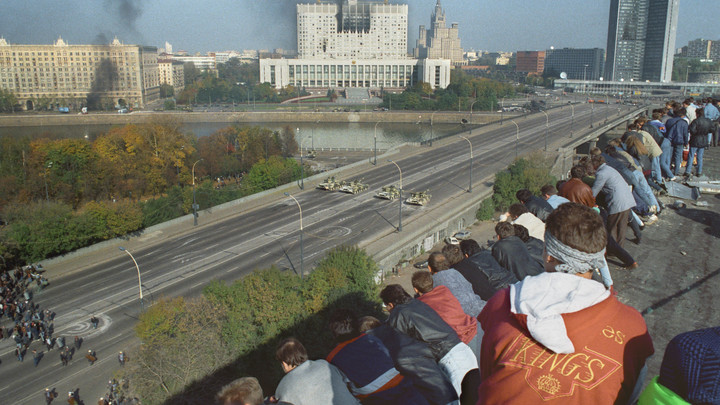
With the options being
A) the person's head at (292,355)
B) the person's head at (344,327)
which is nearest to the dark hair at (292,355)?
the person's head at (292,355)

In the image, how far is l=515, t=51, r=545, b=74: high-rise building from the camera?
14838cm

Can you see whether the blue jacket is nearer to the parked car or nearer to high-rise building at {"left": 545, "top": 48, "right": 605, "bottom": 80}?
the parked car

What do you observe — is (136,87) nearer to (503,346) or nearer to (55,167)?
(55,167)

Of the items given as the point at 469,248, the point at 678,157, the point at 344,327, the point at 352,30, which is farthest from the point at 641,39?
the point at 344,327

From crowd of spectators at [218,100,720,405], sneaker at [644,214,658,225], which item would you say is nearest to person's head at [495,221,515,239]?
crowd of spectators at [218,100,720,405]

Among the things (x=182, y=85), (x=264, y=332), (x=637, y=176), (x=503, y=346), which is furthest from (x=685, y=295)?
(x=182, y=85)

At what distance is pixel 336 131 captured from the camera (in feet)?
229

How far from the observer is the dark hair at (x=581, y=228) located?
75.4 inches

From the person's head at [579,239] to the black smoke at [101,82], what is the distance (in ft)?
315

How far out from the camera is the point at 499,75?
150125mm

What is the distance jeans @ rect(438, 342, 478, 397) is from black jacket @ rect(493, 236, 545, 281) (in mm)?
1428

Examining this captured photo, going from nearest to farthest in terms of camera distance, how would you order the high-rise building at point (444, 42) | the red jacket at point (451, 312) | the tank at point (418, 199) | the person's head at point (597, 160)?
the red jacket at point (451, 312)
the person's head at point (597, 160)
the tank at point (418, 199)
the high-rise building at point (444, 42)

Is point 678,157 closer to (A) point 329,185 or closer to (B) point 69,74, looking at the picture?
(A) point 329,185

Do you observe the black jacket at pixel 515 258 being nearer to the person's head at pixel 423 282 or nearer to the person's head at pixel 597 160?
the person's head at pixel 423 282
